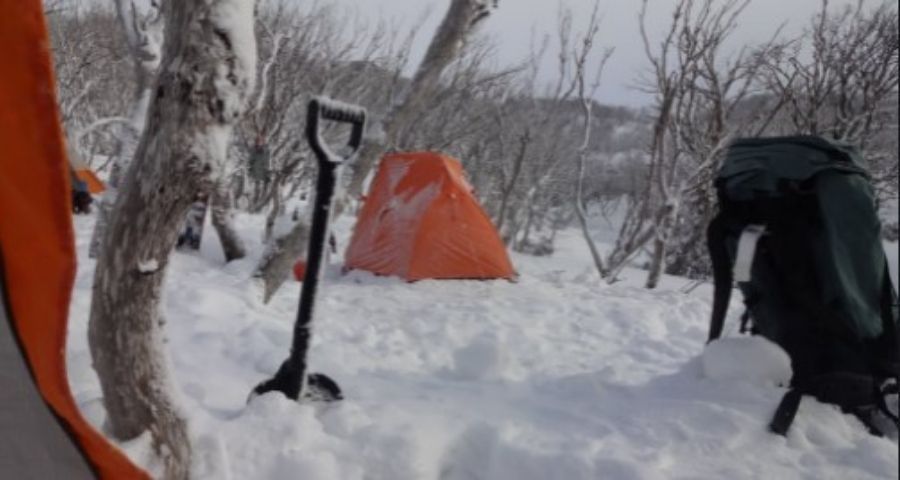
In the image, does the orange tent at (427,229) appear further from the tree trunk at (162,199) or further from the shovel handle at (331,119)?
the tree trunk at (162,199)

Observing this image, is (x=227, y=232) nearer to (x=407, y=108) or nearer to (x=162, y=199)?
(x=407, y=108)

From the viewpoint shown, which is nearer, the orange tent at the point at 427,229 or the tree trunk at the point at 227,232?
the tree trunk at the point at 227,232

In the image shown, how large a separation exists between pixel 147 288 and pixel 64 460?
444 millimetres

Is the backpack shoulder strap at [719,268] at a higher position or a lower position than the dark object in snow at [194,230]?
higher

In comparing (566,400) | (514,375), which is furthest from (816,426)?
(514,375)

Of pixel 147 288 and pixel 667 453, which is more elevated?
pixel 147 288

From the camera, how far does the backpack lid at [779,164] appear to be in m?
2.48

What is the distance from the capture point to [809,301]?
2.46 meters

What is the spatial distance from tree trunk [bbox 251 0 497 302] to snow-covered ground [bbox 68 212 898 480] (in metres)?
0.25

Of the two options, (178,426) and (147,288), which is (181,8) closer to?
(147,288)

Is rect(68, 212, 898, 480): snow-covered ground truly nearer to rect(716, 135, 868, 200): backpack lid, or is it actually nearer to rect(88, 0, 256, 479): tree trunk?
rect(88, 0, 256, 479): tree trunk

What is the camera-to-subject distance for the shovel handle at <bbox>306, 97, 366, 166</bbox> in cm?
201

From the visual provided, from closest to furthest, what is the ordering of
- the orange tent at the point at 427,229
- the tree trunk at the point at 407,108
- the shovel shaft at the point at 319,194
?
the shovel shaft at the point at 319,194 → the tree trunk at the point at 407,108 → the orange tent at the point at 427,229

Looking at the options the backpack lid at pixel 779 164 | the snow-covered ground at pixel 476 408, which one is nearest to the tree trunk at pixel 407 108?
the snow-covered ground at pixel 476 408
